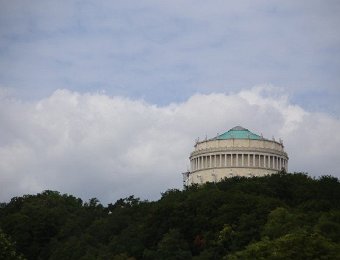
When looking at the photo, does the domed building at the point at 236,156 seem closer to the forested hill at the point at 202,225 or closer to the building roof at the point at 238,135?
the building roof at the point at 238,135

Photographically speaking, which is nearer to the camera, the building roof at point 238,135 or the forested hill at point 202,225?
the forested hill at point 202,225

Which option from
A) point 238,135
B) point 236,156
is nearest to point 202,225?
point 236,156

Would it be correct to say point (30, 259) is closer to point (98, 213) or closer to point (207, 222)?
point (98, 213)

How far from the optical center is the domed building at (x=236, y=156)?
15775 cm

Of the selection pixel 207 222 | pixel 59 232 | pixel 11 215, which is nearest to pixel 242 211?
pixel 207 222

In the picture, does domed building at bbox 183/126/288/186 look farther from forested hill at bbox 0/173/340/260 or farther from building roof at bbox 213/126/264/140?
forested hill at bbox 0/173/340/260

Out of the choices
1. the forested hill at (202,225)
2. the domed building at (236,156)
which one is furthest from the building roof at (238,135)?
the forested hill at (202,225)

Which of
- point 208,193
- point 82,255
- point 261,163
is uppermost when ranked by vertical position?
point 261,163

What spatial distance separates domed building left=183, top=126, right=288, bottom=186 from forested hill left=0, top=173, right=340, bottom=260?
88.5 ft

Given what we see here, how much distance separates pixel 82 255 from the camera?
356 ft

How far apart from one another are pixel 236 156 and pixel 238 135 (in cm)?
425

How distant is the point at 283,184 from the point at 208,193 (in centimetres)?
1389

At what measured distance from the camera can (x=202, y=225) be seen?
105 meters

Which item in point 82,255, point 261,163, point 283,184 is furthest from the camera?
point 261,163
